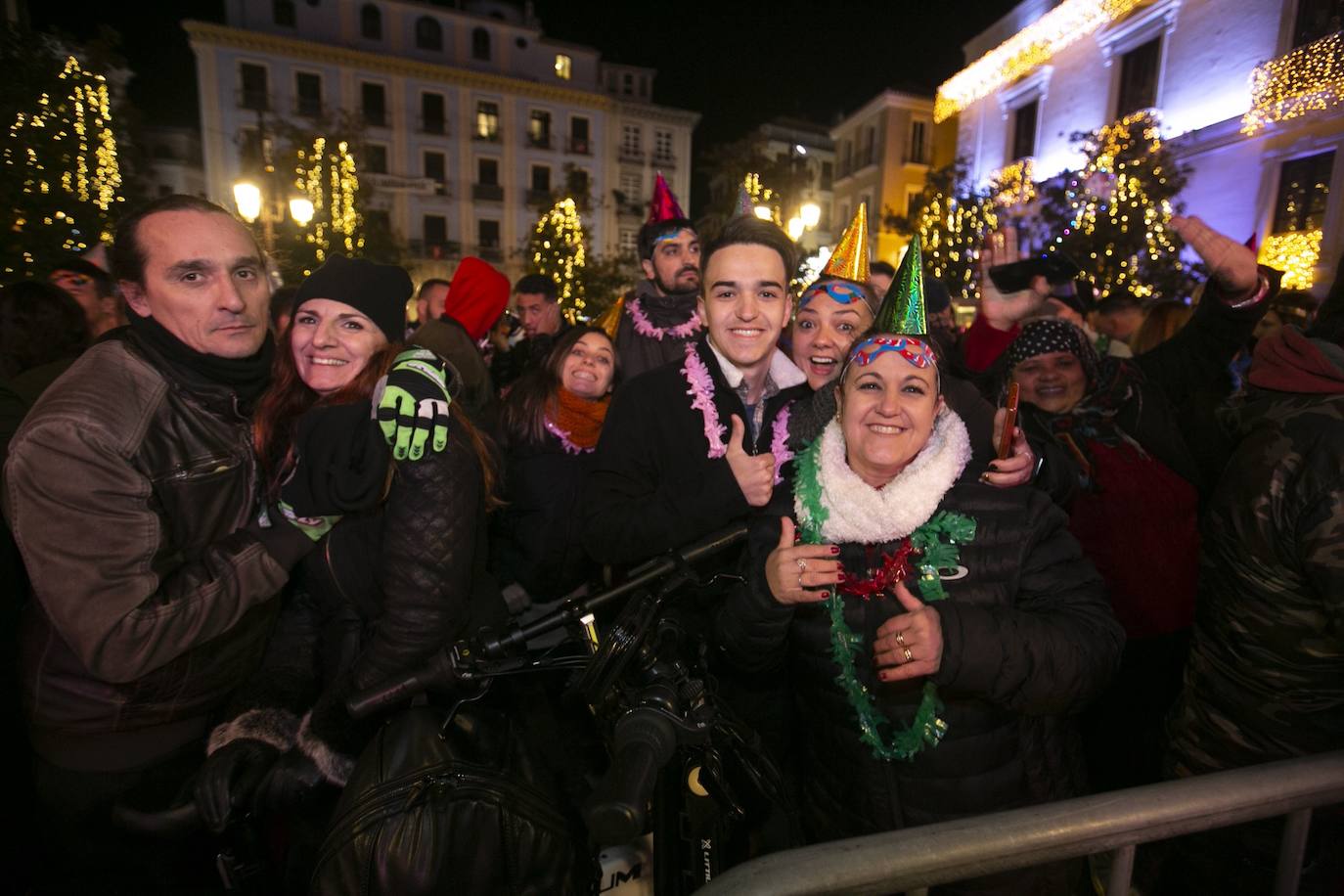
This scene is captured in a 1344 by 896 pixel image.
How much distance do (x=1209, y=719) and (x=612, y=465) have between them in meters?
2.25

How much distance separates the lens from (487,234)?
40.2m

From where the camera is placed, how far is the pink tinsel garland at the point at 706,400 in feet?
8.46

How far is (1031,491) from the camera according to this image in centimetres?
197

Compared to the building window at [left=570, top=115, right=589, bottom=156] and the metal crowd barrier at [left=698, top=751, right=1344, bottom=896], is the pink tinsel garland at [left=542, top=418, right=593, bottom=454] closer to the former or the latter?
the metal crowd barrier at [left=698, top=751, right=1344, bottom=896]

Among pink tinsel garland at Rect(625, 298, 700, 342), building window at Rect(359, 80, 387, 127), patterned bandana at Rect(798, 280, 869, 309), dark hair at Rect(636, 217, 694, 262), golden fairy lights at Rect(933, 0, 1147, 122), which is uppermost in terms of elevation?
building window at Rect(359, 80, 387, 127)

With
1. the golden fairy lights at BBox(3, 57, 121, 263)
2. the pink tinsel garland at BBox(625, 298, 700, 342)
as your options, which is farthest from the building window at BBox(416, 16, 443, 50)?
the pink tinsel garland at BBox(625, 298, 700, 342)

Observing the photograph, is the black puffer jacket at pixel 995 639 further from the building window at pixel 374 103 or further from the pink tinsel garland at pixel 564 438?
the building window at pixel 374 103

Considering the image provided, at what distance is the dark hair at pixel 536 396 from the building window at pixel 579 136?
136ft

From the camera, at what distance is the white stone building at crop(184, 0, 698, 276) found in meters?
33.4

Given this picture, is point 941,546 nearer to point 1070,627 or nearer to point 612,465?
point 1070,627

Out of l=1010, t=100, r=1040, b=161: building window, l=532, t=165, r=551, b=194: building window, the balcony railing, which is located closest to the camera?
l=1010, t=100, r=1040, b=161: building window

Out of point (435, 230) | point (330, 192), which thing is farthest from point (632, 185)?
point (330, 192)

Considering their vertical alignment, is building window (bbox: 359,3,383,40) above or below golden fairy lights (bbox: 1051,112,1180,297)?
above

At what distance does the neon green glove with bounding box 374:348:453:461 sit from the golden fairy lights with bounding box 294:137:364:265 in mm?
16350
